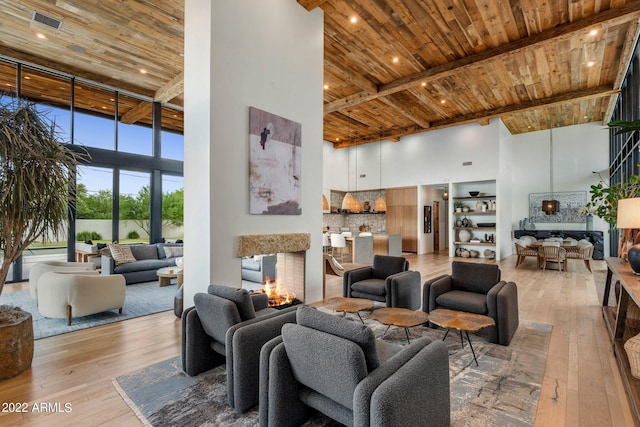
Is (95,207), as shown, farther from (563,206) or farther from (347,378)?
(563,206)

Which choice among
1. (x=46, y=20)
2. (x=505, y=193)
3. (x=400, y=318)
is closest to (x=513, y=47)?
(x=400, y=318)

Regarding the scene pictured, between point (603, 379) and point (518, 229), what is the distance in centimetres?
1002

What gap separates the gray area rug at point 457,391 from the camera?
2072 millimetres

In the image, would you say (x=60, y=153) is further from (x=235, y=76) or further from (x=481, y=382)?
(x=481, y=382)

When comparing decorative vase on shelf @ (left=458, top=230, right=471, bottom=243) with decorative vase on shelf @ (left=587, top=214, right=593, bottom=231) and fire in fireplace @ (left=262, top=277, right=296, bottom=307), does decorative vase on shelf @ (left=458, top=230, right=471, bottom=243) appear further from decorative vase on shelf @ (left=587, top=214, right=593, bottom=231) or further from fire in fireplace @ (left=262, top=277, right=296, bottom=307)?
fire in fireplace @ (left=262, top=277, right=296, bottom=307)

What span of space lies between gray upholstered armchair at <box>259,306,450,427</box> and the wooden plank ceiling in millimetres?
4633

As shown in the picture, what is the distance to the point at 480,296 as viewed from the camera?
370 centimetres

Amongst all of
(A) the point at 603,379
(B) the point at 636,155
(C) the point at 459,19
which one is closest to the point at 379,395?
(A) the point at 603,379

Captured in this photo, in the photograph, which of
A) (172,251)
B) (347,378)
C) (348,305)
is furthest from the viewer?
(172,251)

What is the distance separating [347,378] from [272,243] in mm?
2552

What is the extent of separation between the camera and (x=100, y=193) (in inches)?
290


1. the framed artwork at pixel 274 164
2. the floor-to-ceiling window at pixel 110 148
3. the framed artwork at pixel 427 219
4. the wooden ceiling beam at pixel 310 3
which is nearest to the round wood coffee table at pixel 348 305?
the framed artwork at pixel 274 164

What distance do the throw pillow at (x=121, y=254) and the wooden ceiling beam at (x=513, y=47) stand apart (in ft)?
20.8

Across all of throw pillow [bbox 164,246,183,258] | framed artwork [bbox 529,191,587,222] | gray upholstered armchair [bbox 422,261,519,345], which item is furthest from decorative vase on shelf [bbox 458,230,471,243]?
throw pillow [bbox 164,246,183,258]
